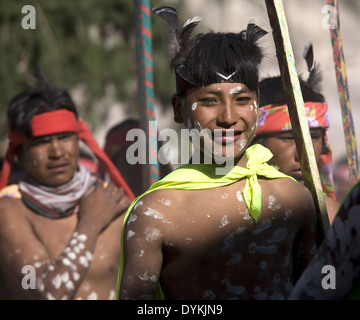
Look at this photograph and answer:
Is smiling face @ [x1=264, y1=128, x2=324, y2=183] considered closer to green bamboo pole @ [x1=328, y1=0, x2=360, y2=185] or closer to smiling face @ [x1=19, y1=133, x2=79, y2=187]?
green bamboo pole @ [x1=328, y1=0, x2=360, y2=185]

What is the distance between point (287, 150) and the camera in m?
2.73

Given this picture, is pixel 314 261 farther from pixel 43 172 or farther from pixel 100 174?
pixel 100 174

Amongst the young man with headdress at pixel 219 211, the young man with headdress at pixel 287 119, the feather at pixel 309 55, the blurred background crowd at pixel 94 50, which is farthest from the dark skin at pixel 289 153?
the blurred background crowd at pixel 94 50

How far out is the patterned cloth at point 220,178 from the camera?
1.99m

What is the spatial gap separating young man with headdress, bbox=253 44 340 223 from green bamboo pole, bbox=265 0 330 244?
0.58 metres

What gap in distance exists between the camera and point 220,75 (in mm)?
2055

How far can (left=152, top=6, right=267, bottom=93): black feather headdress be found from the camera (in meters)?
2.06

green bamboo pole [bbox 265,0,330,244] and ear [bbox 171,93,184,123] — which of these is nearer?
green bamboo pole [bbox 265,0,330,244]

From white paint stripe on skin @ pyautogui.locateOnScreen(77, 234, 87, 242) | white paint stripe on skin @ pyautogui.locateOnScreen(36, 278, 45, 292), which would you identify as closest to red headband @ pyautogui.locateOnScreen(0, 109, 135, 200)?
white paint stripe on skin @ pyautogui.locateOnScreen(77, 234, 87, 242)

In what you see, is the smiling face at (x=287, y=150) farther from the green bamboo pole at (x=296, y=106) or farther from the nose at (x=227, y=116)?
the nose at (x=227, y=116)

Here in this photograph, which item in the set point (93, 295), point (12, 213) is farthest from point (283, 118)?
point (12, 213)

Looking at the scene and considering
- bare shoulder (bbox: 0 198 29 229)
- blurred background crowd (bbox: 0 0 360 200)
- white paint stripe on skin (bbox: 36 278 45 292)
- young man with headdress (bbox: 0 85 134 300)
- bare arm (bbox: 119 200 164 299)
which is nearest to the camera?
bare arm (bbox: 119 200 164 299)

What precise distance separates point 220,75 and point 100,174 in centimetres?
250

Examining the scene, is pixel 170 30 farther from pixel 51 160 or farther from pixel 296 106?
pixel 51 160
